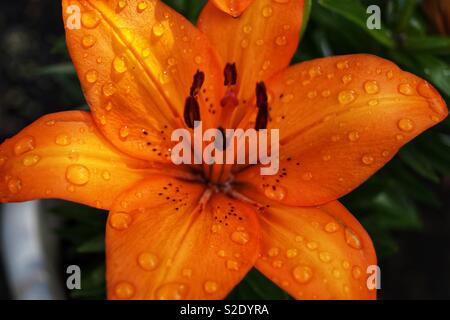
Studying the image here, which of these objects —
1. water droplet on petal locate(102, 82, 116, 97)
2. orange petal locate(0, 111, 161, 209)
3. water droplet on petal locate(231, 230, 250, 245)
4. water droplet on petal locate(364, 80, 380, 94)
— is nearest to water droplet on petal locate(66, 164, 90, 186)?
orange petal locate(0, 111, 161, 209)

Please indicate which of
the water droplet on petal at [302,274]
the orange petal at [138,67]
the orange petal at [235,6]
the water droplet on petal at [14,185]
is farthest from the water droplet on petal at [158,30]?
the water droplet on petal at [302,274]

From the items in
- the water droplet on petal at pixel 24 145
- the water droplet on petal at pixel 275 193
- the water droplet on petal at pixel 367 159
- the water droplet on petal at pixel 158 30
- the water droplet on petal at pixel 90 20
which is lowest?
the water droplet on petal at pixel 275 193

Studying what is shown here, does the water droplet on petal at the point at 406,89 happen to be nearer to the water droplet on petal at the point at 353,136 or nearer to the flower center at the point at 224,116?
the water droplet on petal at the point at 353,136

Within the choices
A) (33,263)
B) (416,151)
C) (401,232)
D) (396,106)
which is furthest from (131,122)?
(401,232)

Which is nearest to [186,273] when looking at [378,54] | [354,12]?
[354,12]

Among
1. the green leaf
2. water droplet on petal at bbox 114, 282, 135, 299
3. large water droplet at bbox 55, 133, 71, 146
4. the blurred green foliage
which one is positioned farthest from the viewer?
the blurred green foliage

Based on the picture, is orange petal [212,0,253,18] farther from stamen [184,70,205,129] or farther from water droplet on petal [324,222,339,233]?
water droplet on petal [324,222,339,233]
